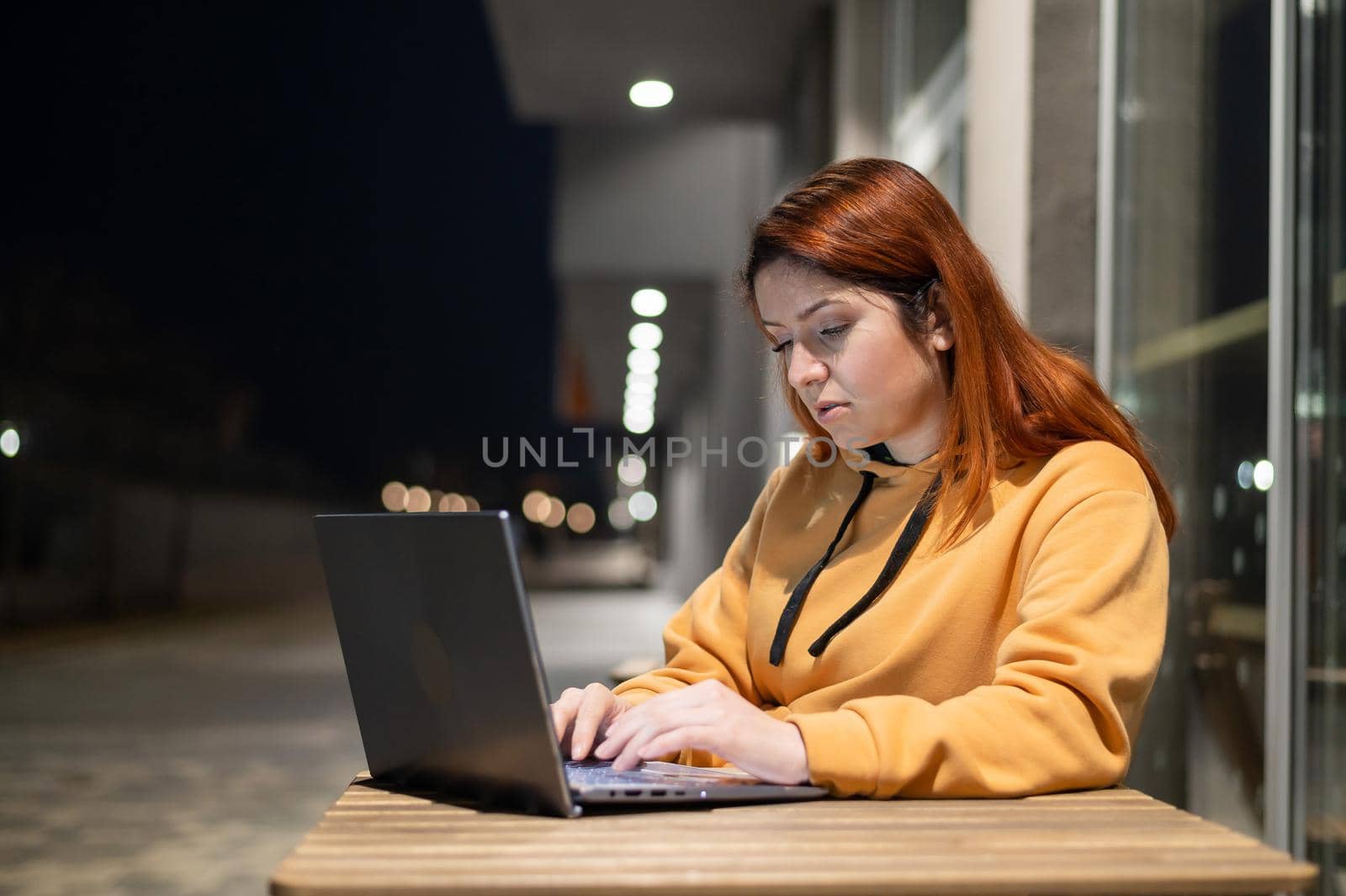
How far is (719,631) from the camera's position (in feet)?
5.09

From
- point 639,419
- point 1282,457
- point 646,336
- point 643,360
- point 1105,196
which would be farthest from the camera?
point 639,419

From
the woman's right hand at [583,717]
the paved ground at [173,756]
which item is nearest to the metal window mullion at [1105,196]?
the woman's right hand at [583,717]

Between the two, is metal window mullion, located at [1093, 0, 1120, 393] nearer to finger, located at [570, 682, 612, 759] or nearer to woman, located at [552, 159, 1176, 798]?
woman, located at [552, 159, 1176, 798]

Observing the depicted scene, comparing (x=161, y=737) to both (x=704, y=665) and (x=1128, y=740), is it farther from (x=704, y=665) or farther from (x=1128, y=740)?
(x=1128, y=740)

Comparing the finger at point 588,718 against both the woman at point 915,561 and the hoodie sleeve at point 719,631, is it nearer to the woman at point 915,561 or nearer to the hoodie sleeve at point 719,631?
the woman at point 915,561

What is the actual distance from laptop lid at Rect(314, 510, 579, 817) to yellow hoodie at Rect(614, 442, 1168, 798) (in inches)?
9.8

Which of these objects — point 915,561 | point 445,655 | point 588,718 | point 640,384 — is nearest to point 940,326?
point 915,561

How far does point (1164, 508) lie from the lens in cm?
146

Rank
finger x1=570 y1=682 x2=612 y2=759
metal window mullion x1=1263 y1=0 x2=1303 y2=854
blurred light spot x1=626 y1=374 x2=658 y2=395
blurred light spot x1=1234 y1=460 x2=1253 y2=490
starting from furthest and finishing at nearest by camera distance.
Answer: blurred light spot x1=626 y1=374 x2=658 y2=395 < blurred light spot x1=1234 y1=460 x2=1253 y2=490 < metal window mullion x1=1263 y1=0 x2=1303 y2=854 < finger x1=570 y1=682 x2=612 y2=759

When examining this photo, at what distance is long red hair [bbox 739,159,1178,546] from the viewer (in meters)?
1.34

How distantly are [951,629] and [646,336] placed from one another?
9.99 m

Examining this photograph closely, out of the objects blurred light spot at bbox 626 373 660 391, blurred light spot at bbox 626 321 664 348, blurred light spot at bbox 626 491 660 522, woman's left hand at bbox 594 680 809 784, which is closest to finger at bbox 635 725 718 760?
woman's left hand at bbox 594 680 809 784

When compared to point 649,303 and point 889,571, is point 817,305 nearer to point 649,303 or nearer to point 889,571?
point 889,571

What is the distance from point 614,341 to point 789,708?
10.6m
